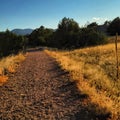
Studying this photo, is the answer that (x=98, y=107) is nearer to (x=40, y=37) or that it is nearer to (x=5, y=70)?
(x=5, y=70)

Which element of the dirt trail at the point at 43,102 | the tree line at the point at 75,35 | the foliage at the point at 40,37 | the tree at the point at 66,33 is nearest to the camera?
the dirt trail at the point at 43,102

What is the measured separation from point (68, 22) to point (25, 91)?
47.3 meters

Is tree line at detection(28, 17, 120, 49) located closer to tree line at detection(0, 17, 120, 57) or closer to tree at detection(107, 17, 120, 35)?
tree line at detection(0, 17, 120, 57)

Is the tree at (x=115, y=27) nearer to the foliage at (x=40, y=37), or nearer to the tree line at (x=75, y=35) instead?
the foliage at (x=40, y=37)

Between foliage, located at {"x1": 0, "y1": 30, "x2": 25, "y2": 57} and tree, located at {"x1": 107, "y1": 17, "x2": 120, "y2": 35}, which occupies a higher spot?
tree, located at {"x1": 107, "y1": 17, "x2": 120, "y2": 35}

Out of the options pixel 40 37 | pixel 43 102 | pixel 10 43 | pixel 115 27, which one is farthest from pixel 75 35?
pixel 43 102

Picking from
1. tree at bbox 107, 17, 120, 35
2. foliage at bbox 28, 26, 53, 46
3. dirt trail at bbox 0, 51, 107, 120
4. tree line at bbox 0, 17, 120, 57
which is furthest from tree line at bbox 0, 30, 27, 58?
dirt trail at bbox 0, 51, 107, 120

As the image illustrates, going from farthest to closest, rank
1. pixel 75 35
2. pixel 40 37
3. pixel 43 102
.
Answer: pixel 40 37
pixel 75 35
pixel 43 102

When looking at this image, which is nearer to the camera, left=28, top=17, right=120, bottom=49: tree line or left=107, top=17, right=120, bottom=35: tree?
left=28, top=17, right=120, bottom=49: tree line

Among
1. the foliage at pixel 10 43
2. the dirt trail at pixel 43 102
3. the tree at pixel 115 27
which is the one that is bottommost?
the dirt trail at pixel 43 102

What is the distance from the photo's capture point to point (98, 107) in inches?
293

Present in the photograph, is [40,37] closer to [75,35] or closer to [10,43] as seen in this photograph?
[10,43]

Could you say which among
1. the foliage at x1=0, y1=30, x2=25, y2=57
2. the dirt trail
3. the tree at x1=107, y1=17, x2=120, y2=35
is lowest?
the dirt trail

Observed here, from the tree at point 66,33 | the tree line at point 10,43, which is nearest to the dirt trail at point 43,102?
the tree at point 66,33
